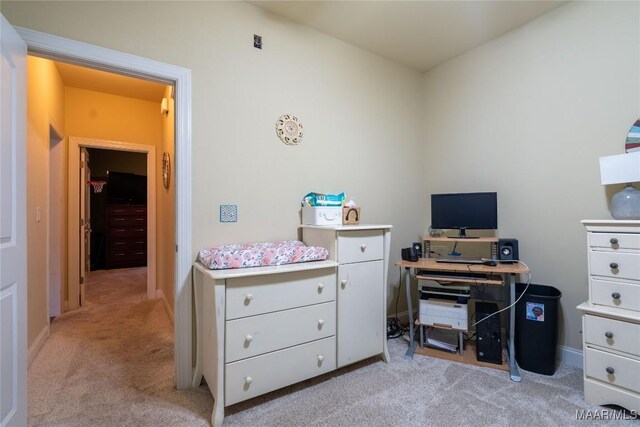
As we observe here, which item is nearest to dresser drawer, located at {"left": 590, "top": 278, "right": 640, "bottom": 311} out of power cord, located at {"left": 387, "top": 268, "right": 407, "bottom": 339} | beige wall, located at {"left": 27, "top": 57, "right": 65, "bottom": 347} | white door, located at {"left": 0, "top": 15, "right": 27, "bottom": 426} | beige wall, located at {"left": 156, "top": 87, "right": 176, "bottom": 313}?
power cord, located at {"left": 387, "top": 268, "right": 407, "bottom": 339}

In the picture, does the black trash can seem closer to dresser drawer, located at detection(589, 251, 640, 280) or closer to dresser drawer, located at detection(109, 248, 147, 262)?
dresser drawer, located at detection(589, 251, 640, 280)

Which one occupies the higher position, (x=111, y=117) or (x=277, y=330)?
(x=111, y=117)

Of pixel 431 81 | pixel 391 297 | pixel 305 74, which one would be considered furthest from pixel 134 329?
pixel 431 81

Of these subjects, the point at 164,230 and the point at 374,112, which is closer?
the point at 374,112

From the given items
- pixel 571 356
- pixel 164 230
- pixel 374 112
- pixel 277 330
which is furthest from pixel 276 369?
pixel 164 230

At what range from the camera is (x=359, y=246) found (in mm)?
2029

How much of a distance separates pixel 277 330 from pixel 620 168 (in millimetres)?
2306

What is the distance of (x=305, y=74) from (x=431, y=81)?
1532mm

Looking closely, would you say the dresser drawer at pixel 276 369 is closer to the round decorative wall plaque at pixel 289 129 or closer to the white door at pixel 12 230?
the white door at pixel 12 230

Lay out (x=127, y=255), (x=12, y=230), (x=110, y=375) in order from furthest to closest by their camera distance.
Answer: (x=127, y=255)
(x=110, y=375)
(x=12, y=230)

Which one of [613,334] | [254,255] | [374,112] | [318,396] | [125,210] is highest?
[374,112]

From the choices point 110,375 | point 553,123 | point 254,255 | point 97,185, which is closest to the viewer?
point 254,255

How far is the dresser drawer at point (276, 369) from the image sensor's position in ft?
5.04

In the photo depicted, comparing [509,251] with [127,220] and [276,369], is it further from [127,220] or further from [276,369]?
[127,220]
